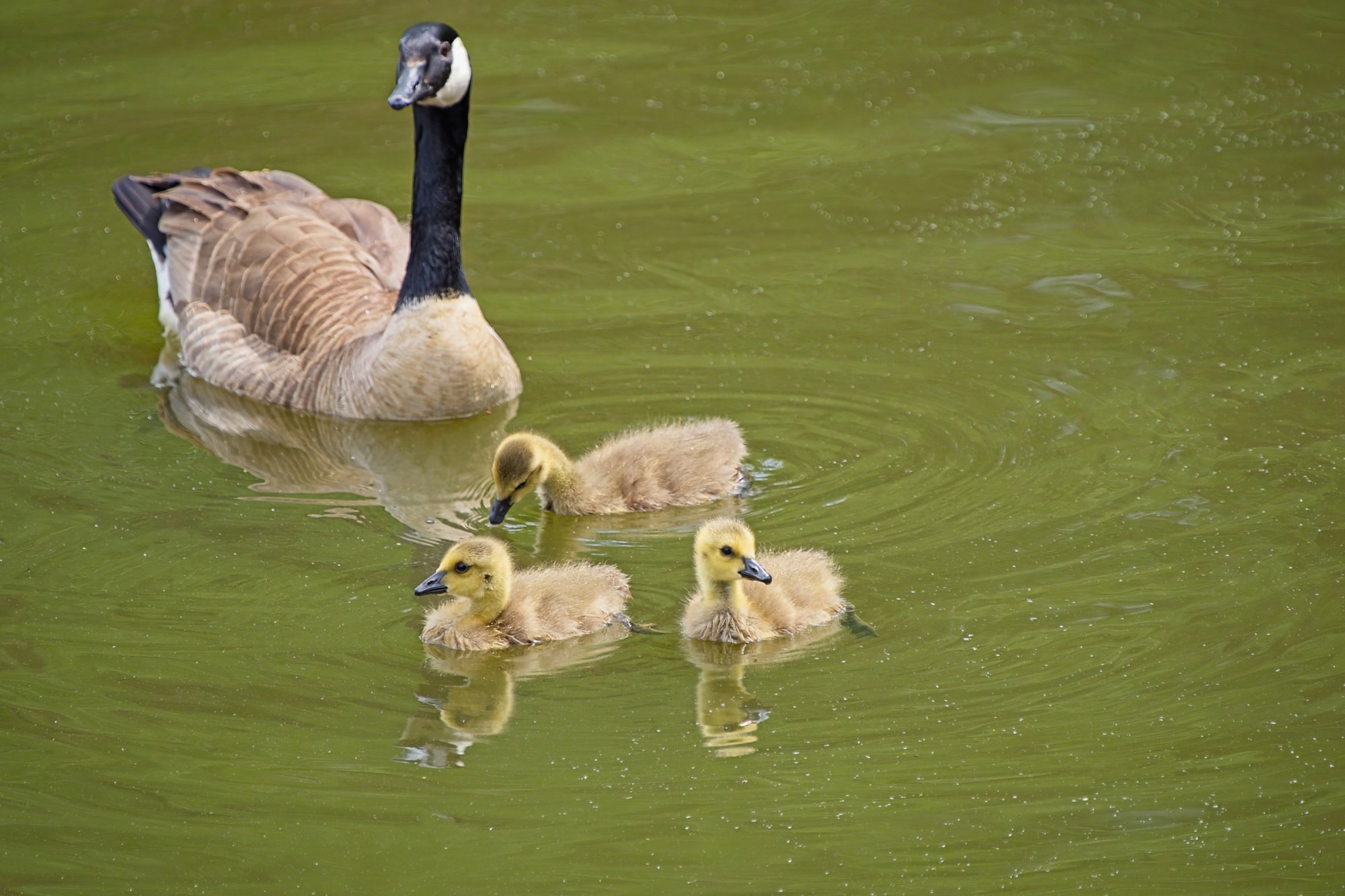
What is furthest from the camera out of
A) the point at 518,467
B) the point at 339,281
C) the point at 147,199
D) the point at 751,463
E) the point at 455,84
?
the point at 147,199

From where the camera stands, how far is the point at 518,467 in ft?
22.5

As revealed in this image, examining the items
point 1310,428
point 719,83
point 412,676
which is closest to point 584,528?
point 412,676

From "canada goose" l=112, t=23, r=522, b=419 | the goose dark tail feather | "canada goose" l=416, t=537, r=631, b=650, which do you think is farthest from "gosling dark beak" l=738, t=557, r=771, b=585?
the goose dark tail feather

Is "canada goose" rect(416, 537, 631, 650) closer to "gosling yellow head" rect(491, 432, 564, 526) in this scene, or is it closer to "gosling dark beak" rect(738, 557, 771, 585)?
"gosling dark beak" rect(738, 557, 771, 585)

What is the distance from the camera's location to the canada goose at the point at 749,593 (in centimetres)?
587

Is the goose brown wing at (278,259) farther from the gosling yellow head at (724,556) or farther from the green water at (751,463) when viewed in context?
the gosling yellow head at (724,556)

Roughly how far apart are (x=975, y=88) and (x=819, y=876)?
7.72m

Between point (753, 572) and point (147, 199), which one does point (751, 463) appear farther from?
point (147, 199)

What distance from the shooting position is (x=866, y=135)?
36.0 feet

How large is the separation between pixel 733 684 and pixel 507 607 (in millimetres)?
861

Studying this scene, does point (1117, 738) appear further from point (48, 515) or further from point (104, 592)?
point (48, 515)

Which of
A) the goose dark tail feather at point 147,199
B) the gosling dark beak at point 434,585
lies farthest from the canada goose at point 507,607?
the goose dark tail feather at point 147,199

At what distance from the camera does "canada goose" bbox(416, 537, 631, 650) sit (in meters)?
5.95

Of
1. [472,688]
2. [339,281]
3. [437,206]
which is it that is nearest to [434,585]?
[472,688]
